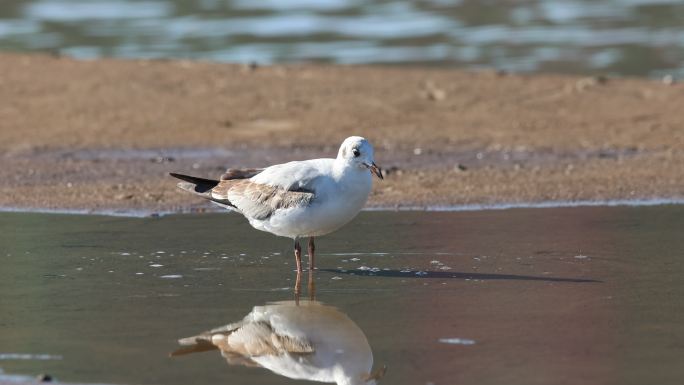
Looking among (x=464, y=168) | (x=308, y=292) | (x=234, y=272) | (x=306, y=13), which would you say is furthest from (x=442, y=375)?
(x=306, y=13)

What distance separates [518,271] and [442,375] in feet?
7.45

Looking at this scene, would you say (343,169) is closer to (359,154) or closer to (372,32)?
(359,154)

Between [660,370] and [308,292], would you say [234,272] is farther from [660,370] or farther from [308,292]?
[660,370]

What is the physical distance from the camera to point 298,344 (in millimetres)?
6902

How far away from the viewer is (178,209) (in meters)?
10.6

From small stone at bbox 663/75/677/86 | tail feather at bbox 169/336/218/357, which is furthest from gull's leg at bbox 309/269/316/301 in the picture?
small stone at bbox 663/75/677/86

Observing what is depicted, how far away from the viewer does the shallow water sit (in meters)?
6.45

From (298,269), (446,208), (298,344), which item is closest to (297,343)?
(298,344)

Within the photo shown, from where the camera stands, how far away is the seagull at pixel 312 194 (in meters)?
8.24

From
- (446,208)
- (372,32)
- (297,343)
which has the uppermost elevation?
(372,32)

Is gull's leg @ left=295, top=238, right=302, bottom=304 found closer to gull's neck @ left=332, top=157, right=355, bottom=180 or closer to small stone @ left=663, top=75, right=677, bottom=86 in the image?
gull's neck @ left=332, top=157, right=355, bottom=180

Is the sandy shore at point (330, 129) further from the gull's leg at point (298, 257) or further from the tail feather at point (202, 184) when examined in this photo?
the gull's leg at point (298, 257)

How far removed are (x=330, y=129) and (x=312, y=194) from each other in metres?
5.71

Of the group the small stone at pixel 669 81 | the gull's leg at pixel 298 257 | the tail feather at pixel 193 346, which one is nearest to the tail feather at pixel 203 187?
the gull's leg at pixel 298 257
